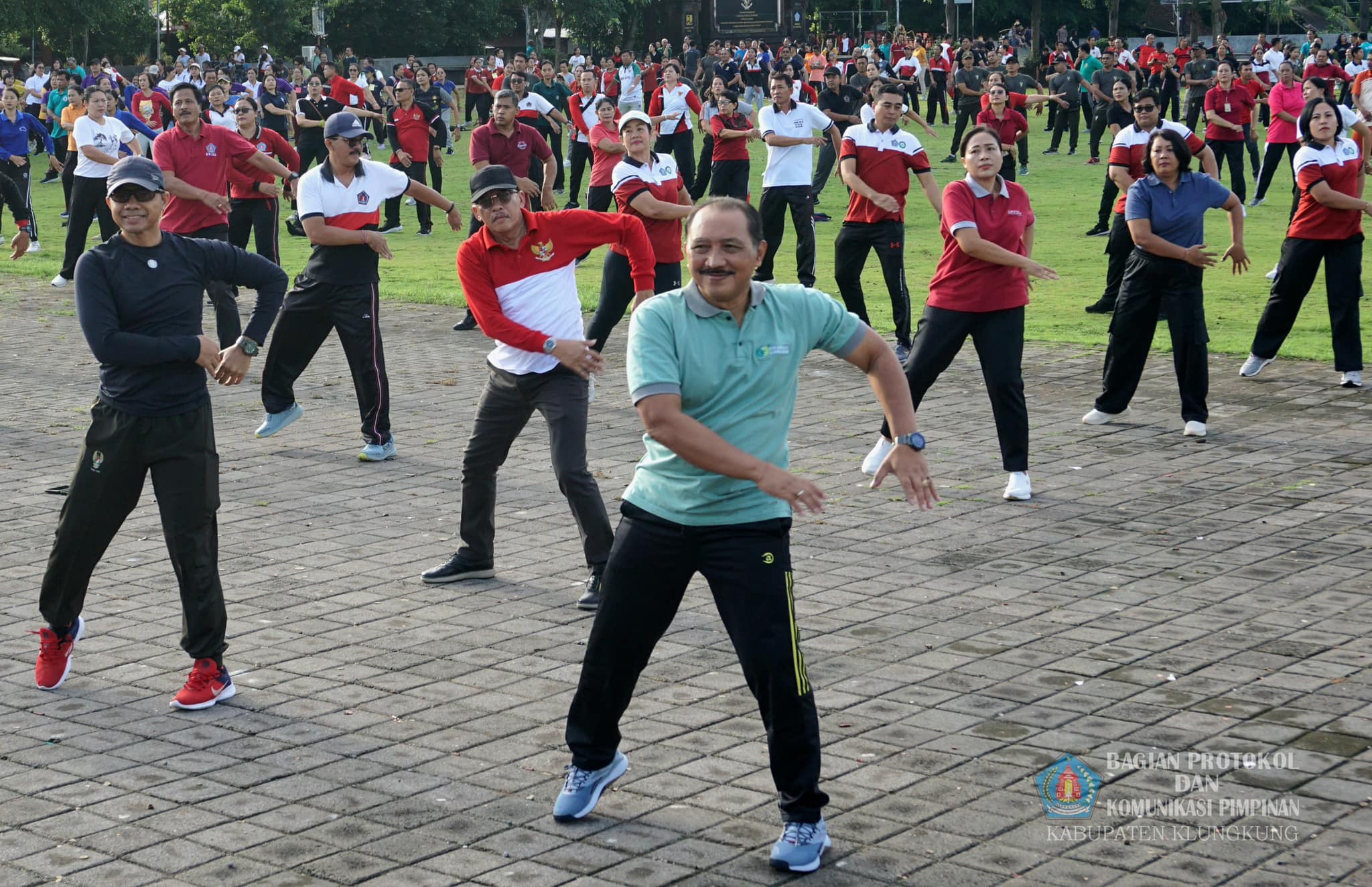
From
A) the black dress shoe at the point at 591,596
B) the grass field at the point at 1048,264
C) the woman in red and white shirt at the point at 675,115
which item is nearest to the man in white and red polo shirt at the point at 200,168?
the grass field at the point at 1048,264

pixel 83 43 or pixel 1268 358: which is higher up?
pixel 83 43

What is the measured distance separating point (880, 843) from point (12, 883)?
2461 mm

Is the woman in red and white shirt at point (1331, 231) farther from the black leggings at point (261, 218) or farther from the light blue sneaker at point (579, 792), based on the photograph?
the black leggings at point (261, 218)

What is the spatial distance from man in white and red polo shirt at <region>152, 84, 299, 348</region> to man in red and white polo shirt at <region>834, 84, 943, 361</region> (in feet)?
14.2

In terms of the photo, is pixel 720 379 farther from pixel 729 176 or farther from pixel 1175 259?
pixel 729 176

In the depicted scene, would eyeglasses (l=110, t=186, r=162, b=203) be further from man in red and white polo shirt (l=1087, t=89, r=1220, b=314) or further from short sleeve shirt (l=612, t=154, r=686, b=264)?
man in red and white polo shirt (l=1087, t=89, r=1220, b=314)

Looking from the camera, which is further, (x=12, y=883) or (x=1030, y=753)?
(x=1030, y=753)

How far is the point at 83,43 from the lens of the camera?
56688 millimetres

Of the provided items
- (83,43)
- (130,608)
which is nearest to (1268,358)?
(130,608)

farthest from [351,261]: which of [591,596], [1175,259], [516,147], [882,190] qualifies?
[516,147]

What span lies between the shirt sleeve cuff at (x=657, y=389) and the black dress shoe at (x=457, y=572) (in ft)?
11.0

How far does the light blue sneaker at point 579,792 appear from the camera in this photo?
16.7 ft

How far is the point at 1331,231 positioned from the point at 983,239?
3.76 meters

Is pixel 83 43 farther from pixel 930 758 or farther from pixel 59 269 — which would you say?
pixel 930 758
